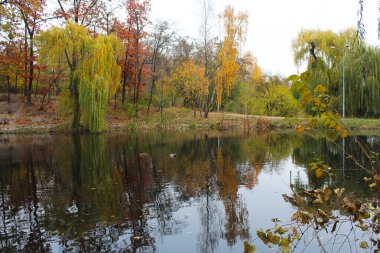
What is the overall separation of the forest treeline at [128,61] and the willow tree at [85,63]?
0.24 feet

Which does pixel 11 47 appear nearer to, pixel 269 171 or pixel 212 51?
pixel 212 51

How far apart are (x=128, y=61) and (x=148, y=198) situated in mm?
29141

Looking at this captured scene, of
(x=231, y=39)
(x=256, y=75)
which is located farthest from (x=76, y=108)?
(x=256, y=75)

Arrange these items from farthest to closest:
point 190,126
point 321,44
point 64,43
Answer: point 321,44 → point 190,126 → point 64,43

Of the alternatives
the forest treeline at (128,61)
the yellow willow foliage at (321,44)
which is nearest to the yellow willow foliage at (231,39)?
the forest treeline at (128,61)

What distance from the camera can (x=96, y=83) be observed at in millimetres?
25609

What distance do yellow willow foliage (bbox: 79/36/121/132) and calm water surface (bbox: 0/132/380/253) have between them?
10.5 metres

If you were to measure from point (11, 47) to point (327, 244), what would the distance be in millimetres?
34763

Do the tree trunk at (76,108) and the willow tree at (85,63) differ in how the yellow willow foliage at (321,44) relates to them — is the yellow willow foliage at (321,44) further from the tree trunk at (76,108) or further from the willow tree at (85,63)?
the tree trunk at (76,108)

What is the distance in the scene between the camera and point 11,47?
3294 cm

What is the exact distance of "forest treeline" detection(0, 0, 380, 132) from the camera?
2636cm

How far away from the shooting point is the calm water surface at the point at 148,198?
586 centimetres

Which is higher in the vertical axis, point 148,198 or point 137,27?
point 137,27

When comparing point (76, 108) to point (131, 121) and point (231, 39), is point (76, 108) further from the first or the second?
point (231, 39)
